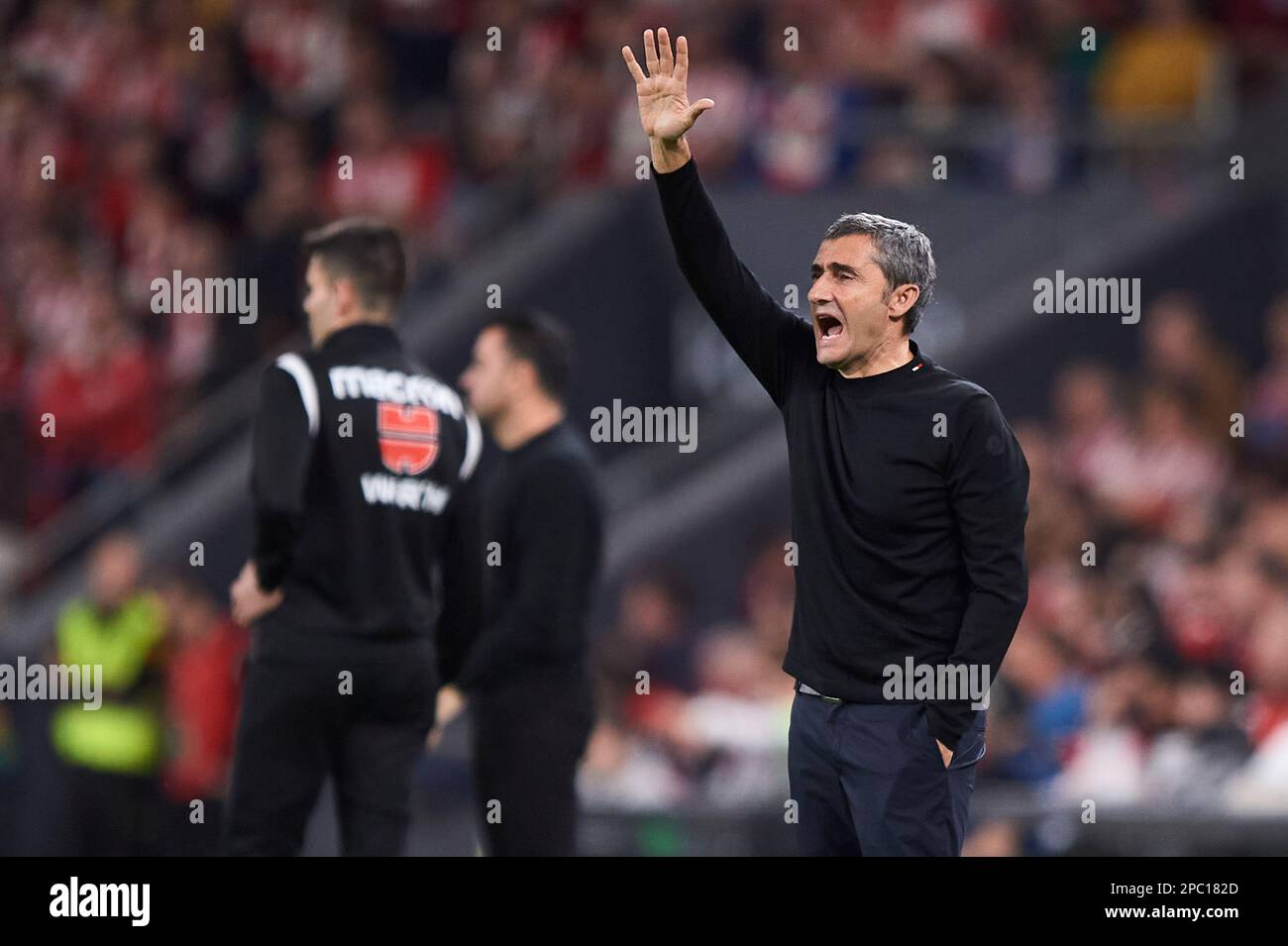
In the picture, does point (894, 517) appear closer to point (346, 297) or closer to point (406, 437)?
point (406, 437)

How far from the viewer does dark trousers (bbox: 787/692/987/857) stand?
4.50m

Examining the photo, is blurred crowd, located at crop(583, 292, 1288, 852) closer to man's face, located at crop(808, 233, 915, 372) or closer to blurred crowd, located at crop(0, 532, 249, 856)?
blurred crowd, located at crop(0, 532, 249, 856)

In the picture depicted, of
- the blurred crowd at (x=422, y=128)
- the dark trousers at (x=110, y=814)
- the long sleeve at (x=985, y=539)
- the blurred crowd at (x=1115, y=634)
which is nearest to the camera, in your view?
the long sleeve at (x=985, y=539)

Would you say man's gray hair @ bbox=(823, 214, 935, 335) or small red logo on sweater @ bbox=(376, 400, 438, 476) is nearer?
man's gray hair @ bbox=(823, 214, 935, 335)

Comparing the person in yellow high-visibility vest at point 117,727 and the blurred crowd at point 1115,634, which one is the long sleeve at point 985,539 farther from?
the person in yellow high-visibility vest at point 117,727

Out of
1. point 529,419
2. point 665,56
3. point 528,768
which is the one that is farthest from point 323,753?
point 665,56

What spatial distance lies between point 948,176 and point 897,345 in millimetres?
6457

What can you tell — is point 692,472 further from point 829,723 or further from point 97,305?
point 829,723

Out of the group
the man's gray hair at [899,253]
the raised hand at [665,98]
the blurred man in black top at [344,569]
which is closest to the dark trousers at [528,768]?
the blurred man in black top at [344,569]

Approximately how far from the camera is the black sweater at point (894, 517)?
14.8ft

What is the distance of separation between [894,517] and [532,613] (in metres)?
1.91

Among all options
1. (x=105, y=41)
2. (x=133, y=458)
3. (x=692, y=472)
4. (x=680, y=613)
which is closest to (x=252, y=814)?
(x=680, y=613)

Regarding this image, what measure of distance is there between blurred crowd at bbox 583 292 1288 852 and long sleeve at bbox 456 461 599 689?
2116 millimetres

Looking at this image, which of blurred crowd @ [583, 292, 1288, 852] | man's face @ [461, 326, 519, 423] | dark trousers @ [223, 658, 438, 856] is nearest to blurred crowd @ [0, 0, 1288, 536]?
blurred crowd @ [583, 292, 1288, 852]
